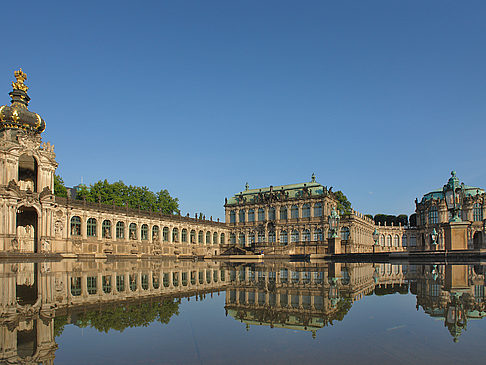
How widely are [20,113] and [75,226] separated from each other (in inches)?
651

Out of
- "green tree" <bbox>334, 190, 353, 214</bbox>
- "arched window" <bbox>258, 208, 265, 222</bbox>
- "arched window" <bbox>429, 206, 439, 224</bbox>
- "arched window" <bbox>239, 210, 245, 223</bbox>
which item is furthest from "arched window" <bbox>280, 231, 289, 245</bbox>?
"arched window" <bbox>429, 206, 439, 224</bbox>

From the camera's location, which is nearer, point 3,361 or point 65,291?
point 3,361

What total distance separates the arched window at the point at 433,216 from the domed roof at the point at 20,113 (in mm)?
97344

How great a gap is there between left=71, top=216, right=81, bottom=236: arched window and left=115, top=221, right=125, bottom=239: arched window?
7.30 metres

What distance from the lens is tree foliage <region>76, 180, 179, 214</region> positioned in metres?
70.4

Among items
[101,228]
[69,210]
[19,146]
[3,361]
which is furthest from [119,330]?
[101,228]

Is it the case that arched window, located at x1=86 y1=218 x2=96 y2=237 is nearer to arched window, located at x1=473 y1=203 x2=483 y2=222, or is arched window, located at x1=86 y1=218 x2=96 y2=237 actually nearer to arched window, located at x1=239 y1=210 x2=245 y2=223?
arched window, located at x1=239 y1=210 x2=245 y2=223

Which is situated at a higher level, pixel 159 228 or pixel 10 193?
pixel 10 193

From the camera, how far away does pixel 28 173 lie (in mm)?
49875

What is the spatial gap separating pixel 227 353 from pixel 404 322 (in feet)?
11.6

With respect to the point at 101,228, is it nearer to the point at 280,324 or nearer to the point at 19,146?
the point at 19,146

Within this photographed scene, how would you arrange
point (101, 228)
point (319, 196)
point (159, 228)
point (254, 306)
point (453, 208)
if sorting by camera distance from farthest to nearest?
point (319, 196) → point (159, 228) → point (101, 228) → point (453, 208) → point (254, 306)

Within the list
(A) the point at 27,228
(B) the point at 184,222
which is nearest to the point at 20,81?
(A) the point at 27,228

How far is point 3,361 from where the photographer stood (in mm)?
4469
